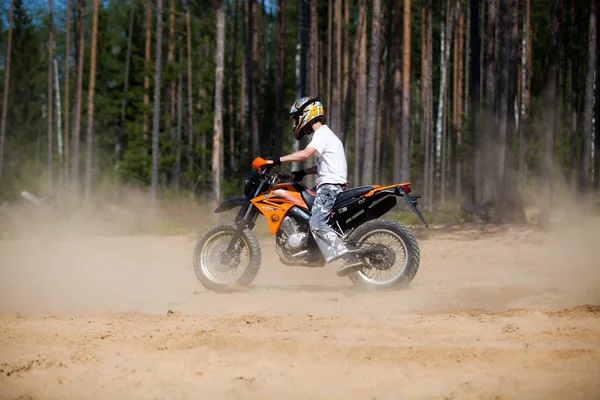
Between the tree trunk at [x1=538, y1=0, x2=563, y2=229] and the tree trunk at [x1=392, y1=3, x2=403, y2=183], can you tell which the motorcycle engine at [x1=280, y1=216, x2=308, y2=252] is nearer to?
the tree trunk at [x1=538, y1=0, x2=563, y2=229]

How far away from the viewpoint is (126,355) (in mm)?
5922

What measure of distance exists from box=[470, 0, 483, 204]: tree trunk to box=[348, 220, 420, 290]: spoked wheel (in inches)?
624

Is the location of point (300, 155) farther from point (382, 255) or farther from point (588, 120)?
point (588, 120)

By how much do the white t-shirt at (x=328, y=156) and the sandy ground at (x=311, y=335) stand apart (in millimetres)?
1419

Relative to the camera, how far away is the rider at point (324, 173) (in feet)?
28.8

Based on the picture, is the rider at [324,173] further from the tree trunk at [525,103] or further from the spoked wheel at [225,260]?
the tree trunk at [525,103]

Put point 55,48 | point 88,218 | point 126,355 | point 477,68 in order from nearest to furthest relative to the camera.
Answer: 1. point 126,355
2. point 88,218
3. point 477,68
4. point 55,48

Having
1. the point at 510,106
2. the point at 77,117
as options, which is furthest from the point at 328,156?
the point at 77,117

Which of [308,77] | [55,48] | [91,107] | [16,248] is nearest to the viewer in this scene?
[16,248]

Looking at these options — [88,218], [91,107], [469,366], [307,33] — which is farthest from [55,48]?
[469,366]

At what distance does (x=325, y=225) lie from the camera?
889cm

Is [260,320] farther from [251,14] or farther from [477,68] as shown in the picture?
[251,14]

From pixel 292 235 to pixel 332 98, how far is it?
27.6 m

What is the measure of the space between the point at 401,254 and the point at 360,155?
1037 inches
